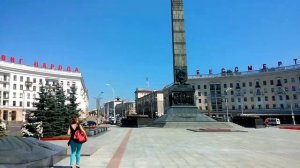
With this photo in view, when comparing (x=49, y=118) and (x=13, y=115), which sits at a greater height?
(x=13, y=115)

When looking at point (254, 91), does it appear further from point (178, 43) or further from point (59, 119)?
point (59, 119)

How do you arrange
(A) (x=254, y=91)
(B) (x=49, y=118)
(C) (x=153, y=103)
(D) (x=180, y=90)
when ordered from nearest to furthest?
(B) (x=49, y=118) → (D) (x=180, y=90) → (A) (x=254, y=91) → (C) (x=153, y=103)

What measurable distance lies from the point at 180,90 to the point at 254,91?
57.4 meters

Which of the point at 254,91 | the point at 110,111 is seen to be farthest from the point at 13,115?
the point at 110,111

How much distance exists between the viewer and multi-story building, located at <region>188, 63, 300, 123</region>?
3019 inches

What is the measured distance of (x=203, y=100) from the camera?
301 feet

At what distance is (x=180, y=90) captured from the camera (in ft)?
109

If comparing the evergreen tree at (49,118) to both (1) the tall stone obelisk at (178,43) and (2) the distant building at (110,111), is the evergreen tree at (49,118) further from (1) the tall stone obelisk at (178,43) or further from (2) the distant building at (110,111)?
(2) the distant building at (110,111)

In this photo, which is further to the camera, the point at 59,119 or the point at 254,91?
the point at 254,91

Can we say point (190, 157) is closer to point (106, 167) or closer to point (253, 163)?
point (253, 163)

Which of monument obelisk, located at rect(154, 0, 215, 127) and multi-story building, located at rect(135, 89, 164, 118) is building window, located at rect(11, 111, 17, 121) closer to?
multi-story building, located at rect(135, 89, 164, 118)

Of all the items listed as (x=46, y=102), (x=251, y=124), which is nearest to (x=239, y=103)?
(x=251, y=124)

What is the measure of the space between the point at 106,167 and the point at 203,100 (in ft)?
282

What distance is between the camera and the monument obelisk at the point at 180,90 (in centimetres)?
3197
